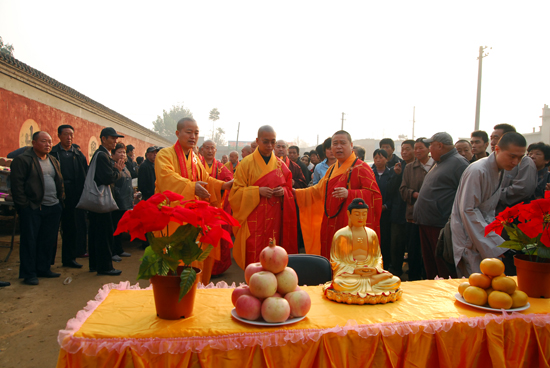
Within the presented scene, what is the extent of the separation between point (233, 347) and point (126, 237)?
729cm

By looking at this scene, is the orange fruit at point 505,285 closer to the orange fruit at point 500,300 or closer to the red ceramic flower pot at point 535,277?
the orange fruit at point 500,300

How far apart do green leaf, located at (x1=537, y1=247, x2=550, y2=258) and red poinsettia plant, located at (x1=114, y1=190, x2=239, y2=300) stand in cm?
174

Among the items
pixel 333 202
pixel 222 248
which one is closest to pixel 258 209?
pixel 333 202

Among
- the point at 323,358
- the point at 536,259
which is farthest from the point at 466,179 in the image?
the point at 323,358

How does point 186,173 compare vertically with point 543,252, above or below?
above

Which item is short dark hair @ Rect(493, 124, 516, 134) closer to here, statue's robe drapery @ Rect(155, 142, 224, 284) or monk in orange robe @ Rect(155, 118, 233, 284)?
monk in orange robe @ Rect(155, 118, 233, 284)

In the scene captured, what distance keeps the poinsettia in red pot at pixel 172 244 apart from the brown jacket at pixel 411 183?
361cm

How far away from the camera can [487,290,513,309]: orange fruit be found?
1.83 metres

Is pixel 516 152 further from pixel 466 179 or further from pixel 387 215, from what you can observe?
pixel 387 215

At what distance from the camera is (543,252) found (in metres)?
2.04

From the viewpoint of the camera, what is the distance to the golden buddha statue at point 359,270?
6.27 feet

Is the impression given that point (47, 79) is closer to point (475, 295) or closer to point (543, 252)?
point (475, 295)

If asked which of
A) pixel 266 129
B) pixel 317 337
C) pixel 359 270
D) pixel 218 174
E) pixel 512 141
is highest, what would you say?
pixel 266 129

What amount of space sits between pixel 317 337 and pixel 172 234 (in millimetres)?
748
